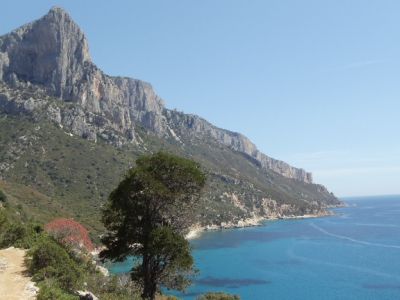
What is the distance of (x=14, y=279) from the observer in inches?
755

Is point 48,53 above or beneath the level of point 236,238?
above

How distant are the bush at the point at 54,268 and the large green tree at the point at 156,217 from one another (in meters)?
6.51

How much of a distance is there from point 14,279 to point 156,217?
409 inches

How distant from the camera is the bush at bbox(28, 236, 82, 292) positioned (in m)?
19.2

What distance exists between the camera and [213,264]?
333ft

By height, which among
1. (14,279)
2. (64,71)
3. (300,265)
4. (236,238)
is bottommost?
(300,265)

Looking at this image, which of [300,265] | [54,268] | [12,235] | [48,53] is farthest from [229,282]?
[48,53]

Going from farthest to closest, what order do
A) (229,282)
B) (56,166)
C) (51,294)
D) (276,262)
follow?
1. (56,166)
2. (276,262)
3. (229,282)
4. (51,294)

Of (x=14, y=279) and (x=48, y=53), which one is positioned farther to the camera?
(x=48, y=53)

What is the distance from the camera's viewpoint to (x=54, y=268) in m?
19.8

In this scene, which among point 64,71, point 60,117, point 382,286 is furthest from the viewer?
point 64,71

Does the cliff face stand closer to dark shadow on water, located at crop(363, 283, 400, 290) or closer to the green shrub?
dark shadow on water, located at crop(363, 283, 400, 290)

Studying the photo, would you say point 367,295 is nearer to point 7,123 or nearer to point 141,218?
point 141,218

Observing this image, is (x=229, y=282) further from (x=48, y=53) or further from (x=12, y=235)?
(x=48, y=53)
